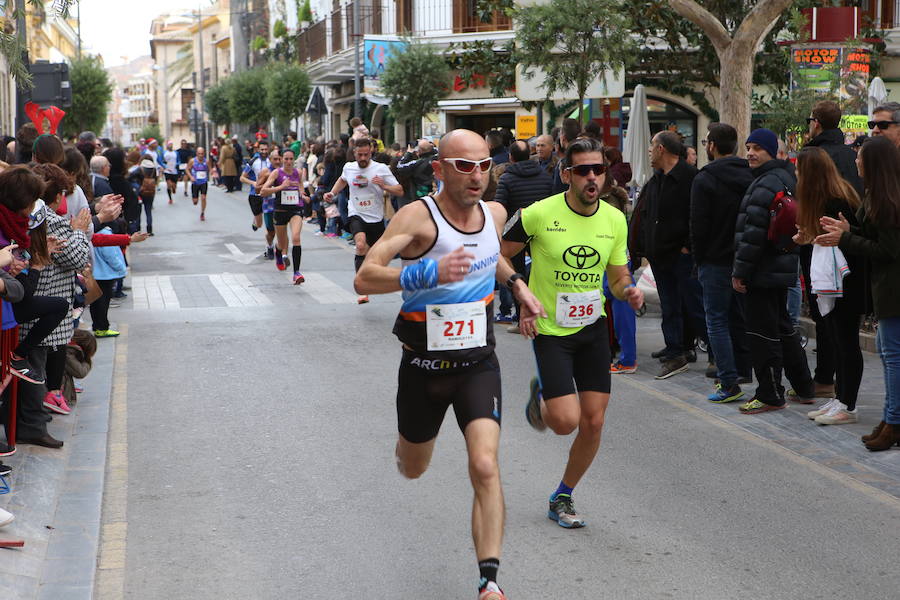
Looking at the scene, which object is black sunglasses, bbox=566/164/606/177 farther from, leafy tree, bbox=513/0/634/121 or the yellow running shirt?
leafy tree, bbox=513/0/634/121

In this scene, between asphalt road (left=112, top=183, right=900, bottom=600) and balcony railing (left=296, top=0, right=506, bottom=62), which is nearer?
asphalt road (left=112, top=183, right=900, bottom=600)

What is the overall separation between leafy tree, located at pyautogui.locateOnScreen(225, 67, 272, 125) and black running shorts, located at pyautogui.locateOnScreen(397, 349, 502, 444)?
2078 inches

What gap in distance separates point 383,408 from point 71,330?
2.22 m

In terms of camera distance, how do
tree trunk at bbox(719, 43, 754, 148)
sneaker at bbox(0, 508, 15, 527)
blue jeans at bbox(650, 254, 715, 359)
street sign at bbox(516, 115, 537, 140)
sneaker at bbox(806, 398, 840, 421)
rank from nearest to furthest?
sneaker at bbox(0, 508, 15, 527) → sneaker at bbox(806, 398, 840, 421) → blue jeans at bbox(650, 254, 715, 359) → tree trunk at bbox(719, 43, 754, 148) → street sign at bbox(516, 115, 537, 140)

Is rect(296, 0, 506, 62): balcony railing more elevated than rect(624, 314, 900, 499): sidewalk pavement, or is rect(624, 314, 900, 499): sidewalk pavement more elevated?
rect(296, 0, 506, 62): balcony railing

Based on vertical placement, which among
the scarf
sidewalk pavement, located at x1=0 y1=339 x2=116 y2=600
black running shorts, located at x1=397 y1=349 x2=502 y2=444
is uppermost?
the scarf

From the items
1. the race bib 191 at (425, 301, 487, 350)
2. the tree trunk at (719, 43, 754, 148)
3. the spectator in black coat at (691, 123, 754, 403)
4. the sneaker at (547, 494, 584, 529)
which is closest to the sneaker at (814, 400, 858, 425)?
the spectator in black coat at (691, 123, 754, 403)

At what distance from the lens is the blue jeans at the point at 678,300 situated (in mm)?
9828

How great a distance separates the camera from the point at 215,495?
639 centimetres

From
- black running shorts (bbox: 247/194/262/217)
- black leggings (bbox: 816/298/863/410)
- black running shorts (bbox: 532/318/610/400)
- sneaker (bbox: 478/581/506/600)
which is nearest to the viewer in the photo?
sneaker (bbox: 478/581/506/600)

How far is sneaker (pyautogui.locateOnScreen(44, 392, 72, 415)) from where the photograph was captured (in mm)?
8195

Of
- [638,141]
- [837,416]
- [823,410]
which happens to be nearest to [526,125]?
[638,141]

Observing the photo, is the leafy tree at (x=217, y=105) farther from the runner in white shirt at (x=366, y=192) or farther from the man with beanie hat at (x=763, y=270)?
the man with beanie hat at (x=763, y=270)

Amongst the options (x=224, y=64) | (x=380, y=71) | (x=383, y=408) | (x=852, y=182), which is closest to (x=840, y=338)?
(x=852, y=182)
